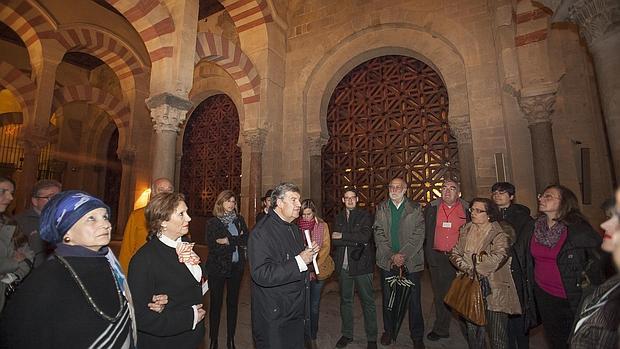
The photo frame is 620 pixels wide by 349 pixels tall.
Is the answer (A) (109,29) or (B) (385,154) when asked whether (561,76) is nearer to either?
(B) (385,154)

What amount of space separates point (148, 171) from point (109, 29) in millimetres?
4149

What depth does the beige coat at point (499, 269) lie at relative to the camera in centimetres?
224

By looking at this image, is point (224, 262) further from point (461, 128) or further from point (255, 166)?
point (461, 128)

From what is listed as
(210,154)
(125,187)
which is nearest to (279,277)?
(210,154)

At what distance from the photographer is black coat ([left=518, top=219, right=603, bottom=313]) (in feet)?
6.88

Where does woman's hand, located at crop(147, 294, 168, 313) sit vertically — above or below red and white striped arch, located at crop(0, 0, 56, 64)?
below

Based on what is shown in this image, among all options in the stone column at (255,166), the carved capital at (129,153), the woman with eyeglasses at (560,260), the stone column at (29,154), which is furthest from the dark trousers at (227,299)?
the carved capital at (129,153)

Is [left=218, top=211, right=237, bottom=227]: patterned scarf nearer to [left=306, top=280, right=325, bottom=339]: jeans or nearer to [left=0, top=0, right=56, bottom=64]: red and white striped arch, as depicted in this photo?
[left=306, top=280, right=325, bottom=339]: jeans

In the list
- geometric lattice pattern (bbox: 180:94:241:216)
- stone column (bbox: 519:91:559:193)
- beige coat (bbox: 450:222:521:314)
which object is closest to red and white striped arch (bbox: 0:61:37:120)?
geometric lattice pattern (bbox: 180:94:241:216)

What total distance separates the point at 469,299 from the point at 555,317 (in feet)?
2.08

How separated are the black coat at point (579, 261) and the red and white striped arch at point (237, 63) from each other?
6.41m

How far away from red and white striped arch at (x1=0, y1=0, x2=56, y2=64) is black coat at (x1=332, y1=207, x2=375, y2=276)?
9.05 m

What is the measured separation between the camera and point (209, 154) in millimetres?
9961

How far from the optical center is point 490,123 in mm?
5539
